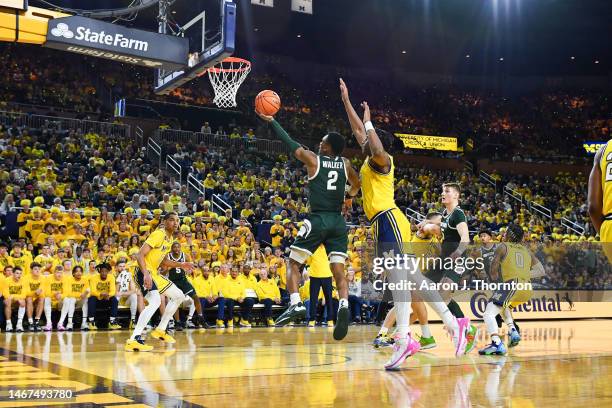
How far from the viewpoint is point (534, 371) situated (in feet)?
20.7

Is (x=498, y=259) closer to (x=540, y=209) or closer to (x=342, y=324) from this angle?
(x=342, y=324)

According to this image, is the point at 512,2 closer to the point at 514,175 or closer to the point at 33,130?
the point at 514,175

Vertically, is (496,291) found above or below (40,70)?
below

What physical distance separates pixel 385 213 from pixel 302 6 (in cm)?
2121

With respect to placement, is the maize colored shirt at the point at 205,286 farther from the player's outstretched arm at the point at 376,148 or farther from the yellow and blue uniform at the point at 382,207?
the player's outstretched arm at the point at 376,148

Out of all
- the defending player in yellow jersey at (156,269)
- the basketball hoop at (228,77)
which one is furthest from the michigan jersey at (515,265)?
the basketball hoop at (228,77)

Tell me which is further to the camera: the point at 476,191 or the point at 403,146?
the point at 403,146

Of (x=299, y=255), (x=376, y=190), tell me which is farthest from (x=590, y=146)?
(x=299, y=255)

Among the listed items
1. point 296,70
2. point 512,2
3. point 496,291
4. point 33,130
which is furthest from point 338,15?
point 496,291

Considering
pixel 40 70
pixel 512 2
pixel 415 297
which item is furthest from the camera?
pixel 512 2

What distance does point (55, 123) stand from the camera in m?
21.3

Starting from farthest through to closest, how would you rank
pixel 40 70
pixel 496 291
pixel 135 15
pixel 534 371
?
pixel 40 70 < pixel 135 15 < pixel 496 291 < pixel 534 371

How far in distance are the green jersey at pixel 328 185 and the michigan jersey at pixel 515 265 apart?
3.21 m

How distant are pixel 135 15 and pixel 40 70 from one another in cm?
1613
